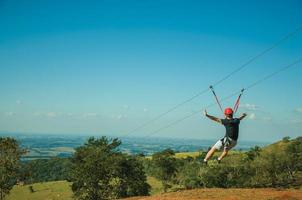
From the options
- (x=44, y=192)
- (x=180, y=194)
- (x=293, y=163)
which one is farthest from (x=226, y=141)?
(x=44, y=192)

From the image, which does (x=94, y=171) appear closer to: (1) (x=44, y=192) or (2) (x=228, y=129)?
(2) (x=228, y=129)

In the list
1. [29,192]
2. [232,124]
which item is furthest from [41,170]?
[232,124]

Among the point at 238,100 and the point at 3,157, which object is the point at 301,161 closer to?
the point at 3,157

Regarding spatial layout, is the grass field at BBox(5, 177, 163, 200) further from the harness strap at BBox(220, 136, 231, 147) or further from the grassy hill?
the harness strap at BBox(220, 136, 231, 147)

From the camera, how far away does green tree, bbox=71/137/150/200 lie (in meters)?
65.1

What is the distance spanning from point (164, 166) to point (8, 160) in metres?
46.6

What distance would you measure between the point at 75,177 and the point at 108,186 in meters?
6.60

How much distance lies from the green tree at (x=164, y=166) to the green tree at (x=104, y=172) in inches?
816

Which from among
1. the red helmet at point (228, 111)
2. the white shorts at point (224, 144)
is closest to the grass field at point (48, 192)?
the white shorts at point (224, 144)

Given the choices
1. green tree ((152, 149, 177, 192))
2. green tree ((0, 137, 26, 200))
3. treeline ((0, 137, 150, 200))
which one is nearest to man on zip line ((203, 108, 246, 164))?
treeline ((0, 137, 150, 200))

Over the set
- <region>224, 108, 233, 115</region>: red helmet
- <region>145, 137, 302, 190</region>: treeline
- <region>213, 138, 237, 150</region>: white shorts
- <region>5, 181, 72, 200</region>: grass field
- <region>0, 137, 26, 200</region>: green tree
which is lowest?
<region>5, 181, 72, 200</region>: grass field

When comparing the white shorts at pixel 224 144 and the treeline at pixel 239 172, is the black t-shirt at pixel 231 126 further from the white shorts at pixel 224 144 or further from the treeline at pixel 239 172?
the treeline at pixel 239 172

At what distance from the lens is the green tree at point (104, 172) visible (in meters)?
65.1

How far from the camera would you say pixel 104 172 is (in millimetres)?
65812
